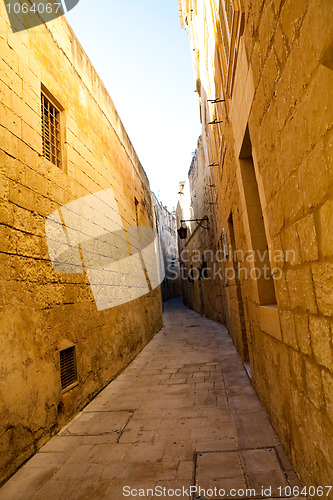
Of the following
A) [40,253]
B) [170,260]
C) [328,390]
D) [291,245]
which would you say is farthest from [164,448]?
[170,260]

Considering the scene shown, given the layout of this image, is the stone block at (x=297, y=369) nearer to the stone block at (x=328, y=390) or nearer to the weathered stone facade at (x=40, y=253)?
the stone block at (x=328, y=390)

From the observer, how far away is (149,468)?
2443 mm

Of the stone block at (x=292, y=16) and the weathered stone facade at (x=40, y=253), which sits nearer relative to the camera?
the stone block at (x=292, y=16)

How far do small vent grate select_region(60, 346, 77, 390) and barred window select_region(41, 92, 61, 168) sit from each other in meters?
2.40

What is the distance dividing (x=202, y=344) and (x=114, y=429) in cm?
470

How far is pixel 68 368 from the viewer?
380 cm

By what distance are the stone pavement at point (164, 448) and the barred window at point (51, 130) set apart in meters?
3.20

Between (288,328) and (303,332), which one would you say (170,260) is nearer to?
(288,328)
